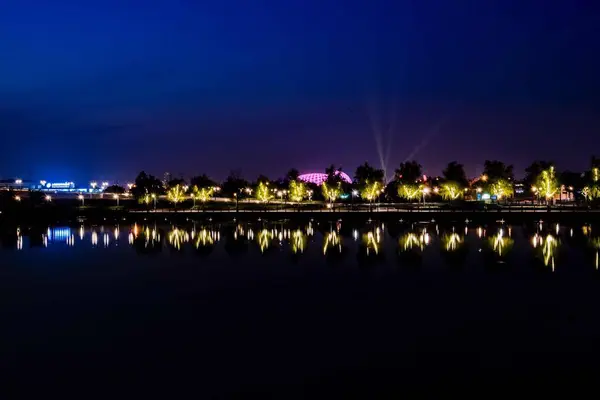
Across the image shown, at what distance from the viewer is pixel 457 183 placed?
3748 inches

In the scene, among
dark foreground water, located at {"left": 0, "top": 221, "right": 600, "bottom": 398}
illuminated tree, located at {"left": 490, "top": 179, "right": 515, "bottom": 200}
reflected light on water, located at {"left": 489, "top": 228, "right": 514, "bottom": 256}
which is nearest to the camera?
dark foreground water, located at {"left": 0, "top": 221, "right": 600, "bottom": 398}

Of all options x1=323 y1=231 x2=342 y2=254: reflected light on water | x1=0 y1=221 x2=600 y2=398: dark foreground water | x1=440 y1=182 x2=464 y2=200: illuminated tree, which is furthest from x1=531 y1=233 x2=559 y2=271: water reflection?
x1=440 y1=182 x2=464 y2=200: illuminated tree

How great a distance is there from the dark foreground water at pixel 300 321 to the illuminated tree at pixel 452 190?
65048mm

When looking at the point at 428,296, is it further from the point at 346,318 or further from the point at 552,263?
the point at 552,263

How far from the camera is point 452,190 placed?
3637 inches

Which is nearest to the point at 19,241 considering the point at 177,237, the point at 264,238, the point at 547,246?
the point at 177,237

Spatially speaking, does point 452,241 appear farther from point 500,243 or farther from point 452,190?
point 452,190

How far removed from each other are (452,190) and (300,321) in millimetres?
81673

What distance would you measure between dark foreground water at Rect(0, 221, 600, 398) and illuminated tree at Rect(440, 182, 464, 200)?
6505cm

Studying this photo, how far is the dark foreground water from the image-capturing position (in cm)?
1045

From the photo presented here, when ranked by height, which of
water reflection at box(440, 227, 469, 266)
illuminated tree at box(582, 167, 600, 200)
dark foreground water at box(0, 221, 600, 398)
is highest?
illuminated tree at box(582, 167, 600, 200)

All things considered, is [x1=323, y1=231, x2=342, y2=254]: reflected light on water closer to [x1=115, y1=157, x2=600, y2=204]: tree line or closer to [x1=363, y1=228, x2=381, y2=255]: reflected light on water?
[x1=363, y1=228, x2=381, y2=255]: reflected light on water

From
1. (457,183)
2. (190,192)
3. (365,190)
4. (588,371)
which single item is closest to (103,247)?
(588,371)

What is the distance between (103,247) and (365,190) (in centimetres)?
6673
